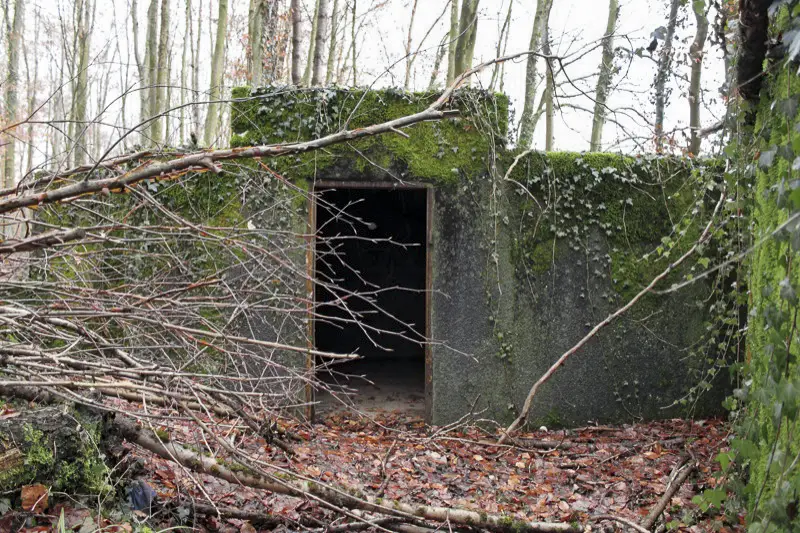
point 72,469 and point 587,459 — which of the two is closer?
point 72,469

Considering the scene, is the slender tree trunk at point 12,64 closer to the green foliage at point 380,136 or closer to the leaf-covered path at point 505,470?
the green foliage at point 380,136

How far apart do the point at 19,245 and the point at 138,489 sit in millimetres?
1542

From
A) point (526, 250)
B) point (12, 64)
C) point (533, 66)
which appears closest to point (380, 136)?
point (526, 250)

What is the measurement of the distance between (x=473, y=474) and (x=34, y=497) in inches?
115

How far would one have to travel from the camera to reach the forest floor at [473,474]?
3344 mm

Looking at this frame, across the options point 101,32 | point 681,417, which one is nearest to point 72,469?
point 681,417

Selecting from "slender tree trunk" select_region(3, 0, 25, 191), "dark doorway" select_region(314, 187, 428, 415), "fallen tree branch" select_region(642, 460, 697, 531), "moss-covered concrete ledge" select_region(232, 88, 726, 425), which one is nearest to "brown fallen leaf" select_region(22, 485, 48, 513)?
"fallen tree branch" select_region(642, 460, 697, 531)

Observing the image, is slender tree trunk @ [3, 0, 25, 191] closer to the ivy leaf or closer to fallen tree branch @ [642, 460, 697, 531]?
fallen tree branch @ [642, 460, 697, 531]

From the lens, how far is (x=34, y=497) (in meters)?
2.70

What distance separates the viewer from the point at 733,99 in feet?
10.5

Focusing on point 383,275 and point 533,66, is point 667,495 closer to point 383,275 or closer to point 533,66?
point 383,275

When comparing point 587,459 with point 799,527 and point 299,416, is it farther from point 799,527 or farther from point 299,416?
point 799,527

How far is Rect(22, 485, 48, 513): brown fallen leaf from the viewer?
2.67 meters

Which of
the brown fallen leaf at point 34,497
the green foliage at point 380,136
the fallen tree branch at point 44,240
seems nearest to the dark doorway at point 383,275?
the green foliage at point 380,136
